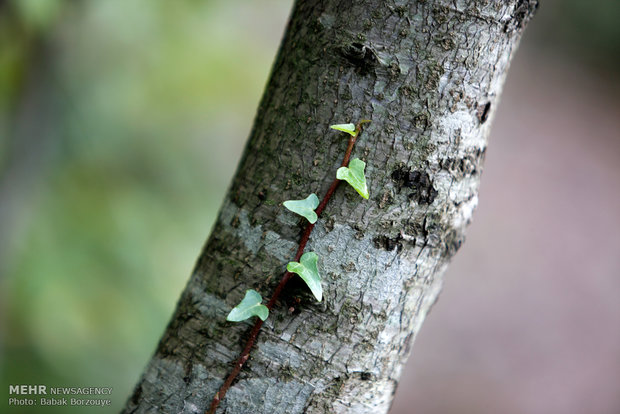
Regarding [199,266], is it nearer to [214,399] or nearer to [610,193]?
[214,399]

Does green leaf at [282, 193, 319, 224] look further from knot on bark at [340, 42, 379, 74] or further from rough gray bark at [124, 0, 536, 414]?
knot on bark at [340, 42, 379, 74]

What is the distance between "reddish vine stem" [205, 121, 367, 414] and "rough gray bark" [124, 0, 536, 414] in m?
0.01

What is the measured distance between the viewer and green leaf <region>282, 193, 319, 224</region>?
0.76 metres

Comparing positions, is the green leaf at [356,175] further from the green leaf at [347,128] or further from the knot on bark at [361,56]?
the knot on bark at [361,56]

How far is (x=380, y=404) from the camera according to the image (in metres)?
0.87

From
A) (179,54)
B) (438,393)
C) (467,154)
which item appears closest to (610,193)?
(438,393)

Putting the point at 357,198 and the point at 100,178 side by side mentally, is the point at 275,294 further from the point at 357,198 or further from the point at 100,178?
the point at 100,178

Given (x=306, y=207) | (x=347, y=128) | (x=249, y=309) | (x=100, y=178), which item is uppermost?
(x=100, y=178)

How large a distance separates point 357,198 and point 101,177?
271 centimetres

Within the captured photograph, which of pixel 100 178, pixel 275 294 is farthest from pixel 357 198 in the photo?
pixel 100 178

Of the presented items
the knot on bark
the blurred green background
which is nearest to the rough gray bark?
the knot on bark

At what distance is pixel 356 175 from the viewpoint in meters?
0.76

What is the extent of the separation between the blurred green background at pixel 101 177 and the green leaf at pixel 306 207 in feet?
6.99

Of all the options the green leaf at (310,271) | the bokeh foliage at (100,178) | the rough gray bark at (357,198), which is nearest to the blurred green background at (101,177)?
the bokeh foliage at (100,178)
